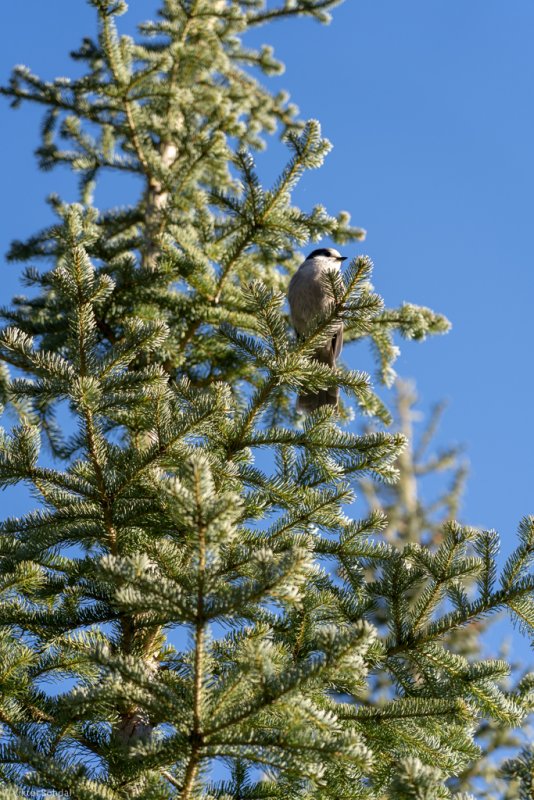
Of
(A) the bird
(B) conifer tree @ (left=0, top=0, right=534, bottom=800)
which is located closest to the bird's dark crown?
(A) the bird

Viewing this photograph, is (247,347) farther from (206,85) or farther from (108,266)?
(206,85)

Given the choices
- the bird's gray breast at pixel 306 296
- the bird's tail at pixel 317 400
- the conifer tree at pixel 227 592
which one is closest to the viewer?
the conifer tree at pixel 227 592

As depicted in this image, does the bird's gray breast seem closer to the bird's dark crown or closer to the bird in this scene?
the bird

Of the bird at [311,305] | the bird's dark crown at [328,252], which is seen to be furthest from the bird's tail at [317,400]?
the bird's dark crown at [328,252]

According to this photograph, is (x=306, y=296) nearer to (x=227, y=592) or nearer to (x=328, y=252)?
(x=328, y=252)

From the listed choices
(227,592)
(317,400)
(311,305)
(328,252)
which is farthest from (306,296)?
(227,592)

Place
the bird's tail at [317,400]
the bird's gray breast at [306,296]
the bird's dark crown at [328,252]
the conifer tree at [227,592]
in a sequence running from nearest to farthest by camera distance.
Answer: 1. the conifer tree at [227,592]
2. the bird's tail at [317,400]
3. the bird's gray breast at [306,296]
4. the bird's dark crown at [328,252]

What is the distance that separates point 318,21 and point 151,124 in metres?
2.19

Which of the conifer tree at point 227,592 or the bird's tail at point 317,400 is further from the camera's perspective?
the bird's tail at point 317,400

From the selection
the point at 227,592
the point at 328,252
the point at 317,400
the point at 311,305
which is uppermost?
the point at 328,252

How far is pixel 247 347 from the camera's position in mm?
3137

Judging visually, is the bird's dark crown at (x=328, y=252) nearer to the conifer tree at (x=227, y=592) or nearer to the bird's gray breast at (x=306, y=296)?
the bird's gray breast at (x=306, y=296)

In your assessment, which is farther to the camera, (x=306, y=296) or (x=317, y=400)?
(x=306, y=296)

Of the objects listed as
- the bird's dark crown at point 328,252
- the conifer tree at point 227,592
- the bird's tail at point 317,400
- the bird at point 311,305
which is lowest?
the conifer tree at point 227,592
